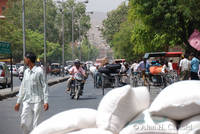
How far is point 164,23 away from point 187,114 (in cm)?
3289

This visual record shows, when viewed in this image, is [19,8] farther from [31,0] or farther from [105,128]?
[105,128]

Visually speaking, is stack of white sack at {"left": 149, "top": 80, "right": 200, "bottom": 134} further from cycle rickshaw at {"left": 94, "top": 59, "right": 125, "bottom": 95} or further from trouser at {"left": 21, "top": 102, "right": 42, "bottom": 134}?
cycle rickshaw at {"left": 94, "top": 59, "right": 125, "bottom": 95}

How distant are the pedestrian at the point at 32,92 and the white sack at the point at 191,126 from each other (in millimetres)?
4340

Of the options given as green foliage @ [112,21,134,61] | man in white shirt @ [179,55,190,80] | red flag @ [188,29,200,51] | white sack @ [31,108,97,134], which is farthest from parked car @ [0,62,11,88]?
green foliage @ [112,21,134,61]

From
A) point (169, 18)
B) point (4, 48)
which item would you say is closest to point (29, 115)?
point (4, 48)

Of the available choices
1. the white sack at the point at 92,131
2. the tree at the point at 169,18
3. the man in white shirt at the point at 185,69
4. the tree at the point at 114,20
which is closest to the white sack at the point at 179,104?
the white sack at the point at 92,131

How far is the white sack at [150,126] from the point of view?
4965mm

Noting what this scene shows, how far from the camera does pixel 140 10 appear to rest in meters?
38.3

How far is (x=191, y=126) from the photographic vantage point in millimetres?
4906

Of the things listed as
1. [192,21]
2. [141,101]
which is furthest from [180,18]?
[141,101]

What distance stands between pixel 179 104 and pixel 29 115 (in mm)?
4298

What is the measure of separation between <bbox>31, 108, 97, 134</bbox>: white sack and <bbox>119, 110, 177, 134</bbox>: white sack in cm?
44

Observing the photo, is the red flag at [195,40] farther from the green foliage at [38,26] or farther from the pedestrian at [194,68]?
the green foliage at [38,26]

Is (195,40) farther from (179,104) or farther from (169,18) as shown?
(179,104)
